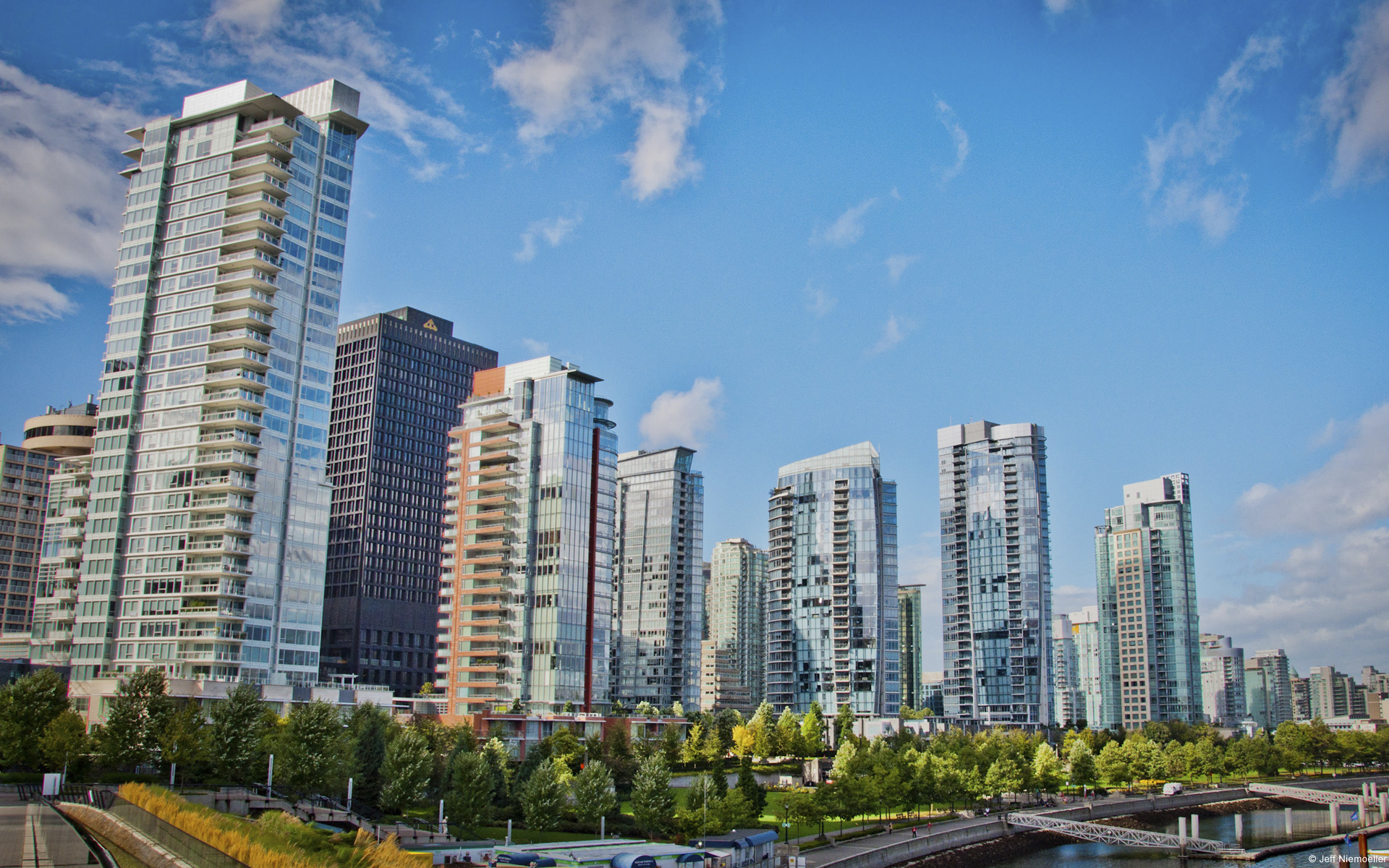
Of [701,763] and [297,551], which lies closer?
[297,551]

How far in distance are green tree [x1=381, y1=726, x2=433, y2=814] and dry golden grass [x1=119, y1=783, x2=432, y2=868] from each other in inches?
1379

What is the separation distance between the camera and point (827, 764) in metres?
142

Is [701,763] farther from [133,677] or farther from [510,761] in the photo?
[133,677]

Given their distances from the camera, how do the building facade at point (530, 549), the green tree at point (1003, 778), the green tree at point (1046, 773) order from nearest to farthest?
the green tree at point (1003, 778)
the green tree at point (1046, 773)
the building facade at point (530, 549)

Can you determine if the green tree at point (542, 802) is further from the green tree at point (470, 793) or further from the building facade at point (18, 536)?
the building facade at point (18, 536)

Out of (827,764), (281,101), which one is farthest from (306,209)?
(827,764)

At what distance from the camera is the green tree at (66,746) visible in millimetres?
82188

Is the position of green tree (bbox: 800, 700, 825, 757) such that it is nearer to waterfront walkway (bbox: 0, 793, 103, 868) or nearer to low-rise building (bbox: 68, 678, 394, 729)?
low-rise building (bbox: 68, 678, 394, 729)

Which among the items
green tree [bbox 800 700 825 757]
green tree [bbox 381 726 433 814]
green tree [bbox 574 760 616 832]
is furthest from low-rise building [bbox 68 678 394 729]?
green tree [bbox 800 700 825 757]

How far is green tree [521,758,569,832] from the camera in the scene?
8488 centimetres

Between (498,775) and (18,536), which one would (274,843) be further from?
(18,536)

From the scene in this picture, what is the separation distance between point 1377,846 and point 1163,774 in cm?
5394

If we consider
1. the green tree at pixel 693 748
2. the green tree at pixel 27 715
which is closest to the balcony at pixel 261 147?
the green tree at pixel 27 715

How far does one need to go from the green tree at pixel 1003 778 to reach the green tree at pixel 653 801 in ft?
168
